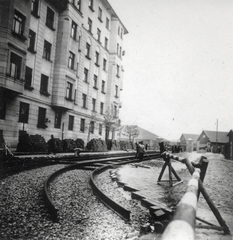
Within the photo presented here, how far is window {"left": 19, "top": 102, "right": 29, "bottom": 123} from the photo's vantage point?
18.2m

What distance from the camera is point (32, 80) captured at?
1994cm

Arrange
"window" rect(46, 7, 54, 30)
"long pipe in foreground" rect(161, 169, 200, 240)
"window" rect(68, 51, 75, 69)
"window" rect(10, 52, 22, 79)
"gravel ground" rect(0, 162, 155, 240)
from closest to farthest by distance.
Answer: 1. "long pipe in foreground" rect(161, 169, 200, 240)
2. "gravel ground" rect(0, 162, 155, 240)
3. "window" rect(10, 52, 22, 79)
4. "window" rect(46, 7, 54, 30)
5. "window" rect(68, 51, 75, 69)

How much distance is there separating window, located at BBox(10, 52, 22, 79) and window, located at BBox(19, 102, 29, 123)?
93.5 inches

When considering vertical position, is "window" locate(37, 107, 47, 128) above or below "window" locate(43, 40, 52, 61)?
below

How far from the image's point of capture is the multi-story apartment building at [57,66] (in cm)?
1681

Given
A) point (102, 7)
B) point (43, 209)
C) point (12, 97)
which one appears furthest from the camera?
point (102, 7)

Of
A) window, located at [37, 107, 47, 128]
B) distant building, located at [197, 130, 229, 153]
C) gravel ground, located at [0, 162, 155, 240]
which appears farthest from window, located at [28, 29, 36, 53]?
distant building, located at [197, 130, 229, 153]

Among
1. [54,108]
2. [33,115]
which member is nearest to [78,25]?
[54,108]

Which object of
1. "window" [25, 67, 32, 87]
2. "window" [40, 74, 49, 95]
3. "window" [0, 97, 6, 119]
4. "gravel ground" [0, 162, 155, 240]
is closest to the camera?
"gravel ground" [0, 162, 155, 240]

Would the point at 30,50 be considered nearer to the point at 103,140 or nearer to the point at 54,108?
the point at 54,108

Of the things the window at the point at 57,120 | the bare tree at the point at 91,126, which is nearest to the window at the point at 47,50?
the window at the point at 57,120

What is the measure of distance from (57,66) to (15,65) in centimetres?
578

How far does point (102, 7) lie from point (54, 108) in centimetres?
1462

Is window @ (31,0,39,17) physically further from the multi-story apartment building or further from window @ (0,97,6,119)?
window @ (0,97,6,119)
